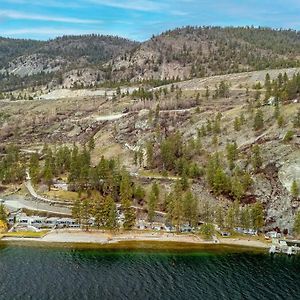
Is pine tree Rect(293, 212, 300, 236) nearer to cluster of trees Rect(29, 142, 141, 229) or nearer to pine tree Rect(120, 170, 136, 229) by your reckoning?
pine tree Rect(120, 170, 136, 229)

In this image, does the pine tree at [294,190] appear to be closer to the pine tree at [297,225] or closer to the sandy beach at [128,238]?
the pine tree at [297,225]

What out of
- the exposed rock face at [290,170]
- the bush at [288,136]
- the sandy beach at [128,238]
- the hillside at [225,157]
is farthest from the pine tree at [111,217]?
the bush at [288,136]

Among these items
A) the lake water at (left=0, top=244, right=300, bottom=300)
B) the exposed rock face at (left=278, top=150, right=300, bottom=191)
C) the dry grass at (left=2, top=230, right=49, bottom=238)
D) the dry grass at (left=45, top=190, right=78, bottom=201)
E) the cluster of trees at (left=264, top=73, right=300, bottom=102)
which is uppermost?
the cluster of trees at (left=264, top=73, right=300, bottom=102)

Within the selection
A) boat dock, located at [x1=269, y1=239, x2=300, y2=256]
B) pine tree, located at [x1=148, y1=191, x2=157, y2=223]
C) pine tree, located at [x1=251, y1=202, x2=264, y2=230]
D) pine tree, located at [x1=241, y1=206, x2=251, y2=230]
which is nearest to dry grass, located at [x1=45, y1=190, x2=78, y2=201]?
pine tree, located at [x1=148, y1=191, x2=157, y2=223]

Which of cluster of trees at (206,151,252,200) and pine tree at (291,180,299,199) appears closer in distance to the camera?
pine tree at (291,180,299,199)

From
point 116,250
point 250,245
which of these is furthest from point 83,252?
point 250,245

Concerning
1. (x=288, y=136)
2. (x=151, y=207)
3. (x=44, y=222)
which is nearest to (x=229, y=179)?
(x=288, y=136)
